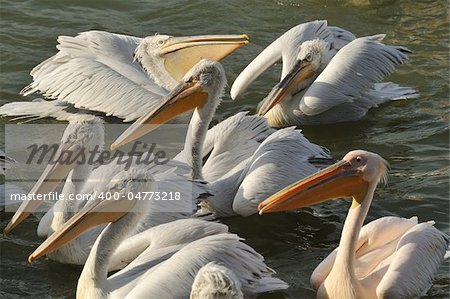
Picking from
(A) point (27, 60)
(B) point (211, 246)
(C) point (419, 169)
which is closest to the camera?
(B) point (211, 246)

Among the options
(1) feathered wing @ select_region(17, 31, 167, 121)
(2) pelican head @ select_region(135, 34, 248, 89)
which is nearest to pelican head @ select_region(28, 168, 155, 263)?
(1) feathered wing @ select_region(17, 31, 167, 121)

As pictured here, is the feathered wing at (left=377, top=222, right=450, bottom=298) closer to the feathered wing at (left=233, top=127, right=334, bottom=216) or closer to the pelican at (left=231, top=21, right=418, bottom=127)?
the feathered wing at (left=233, top=127, right=334, bottom=216)

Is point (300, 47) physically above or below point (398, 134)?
above

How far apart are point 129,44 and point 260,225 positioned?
2.09 meters

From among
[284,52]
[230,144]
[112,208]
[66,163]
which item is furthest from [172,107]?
[284,52]

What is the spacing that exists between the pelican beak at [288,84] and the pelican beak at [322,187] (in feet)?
7.08

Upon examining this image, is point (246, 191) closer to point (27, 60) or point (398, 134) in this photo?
point (398, 134)

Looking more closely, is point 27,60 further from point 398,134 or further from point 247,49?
point 398,134

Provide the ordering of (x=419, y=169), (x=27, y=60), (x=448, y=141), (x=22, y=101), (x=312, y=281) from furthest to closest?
(x=27, y=60) → (x=22, y=101) → (x=448, y=141) → (x=419, y=169) → (x=312, y=281)

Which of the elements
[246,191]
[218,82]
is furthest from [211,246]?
[218,82]

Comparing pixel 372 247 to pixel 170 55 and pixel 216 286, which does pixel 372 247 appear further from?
pixel 170 55

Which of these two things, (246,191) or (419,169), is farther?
(419,169)

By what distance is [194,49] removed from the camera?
7.28m

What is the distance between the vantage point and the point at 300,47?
7324mm
